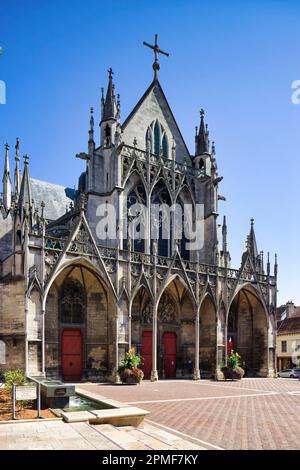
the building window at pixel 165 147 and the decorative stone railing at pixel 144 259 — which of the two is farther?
the building window at pixel 165 147

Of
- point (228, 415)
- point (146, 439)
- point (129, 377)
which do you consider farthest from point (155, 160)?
point (146, 439)

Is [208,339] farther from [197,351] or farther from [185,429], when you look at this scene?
[185,429]

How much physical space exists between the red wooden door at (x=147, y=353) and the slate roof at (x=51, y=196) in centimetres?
1142

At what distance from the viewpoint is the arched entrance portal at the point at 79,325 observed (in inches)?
880

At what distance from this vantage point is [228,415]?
38.0ft

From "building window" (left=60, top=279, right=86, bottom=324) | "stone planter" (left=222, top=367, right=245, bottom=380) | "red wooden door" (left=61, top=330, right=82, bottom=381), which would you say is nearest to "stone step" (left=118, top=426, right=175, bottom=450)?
"red wooden door" (left=61, top=330, right=82, bottom=381)

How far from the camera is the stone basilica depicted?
20.5 metres

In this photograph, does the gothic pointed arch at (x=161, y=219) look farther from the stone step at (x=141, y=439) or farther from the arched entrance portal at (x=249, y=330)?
the stone step at (x=141, y=439)

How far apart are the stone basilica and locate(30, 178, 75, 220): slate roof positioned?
0.38 feet

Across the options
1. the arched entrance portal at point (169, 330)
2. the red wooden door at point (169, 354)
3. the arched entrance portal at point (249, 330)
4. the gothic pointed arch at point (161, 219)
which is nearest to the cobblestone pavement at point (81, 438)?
the arched entrance portal at point (169, 330)

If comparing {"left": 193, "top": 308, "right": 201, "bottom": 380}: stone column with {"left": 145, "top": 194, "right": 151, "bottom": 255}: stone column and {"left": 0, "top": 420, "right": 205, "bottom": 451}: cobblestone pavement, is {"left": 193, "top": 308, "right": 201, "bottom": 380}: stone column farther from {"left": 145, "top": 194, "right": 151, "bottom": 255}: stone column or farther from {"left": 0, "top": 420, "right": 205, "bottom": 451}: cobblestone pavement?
{"left": 0, "top": 420, "right": 205, "bottom": 451}: cobblestone pavement

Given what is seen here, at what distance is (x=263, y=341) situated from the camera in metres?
31.0

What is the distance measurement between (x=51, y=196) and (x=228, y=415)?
25887 millimetres

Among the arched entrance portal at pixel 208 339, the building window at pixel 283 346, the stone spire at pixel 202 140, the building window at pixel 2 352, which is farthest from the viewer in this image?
the building window at pixel 283 346
